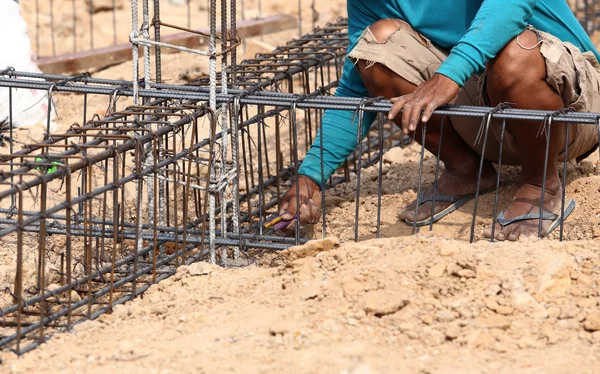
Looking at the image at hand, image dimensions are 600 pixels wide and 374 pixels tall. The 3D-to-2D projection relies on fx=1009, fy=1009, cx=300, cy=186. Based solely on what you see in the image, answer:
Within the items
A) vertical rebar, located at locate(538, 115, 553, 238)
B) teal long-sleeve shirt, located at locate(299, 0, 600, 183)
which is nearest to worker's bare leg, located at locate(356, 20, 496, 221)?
teal long-sleeve shirt, located at locate(299, 0, 600, 183)

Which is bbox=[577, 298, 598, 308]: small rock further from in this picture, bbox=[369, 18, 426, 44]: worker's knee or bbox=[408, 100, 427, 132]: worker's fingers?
bbox=[369, 18, 426, 44]: worker's knee

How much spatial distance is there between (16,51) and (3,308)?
282 cm

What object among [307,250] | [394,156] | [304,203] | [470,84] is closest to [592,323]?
[307,250]

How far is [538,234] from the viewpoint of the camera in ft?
12.3

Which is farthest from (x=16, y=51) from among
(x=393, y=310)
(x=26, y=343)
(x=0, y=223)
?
(x=393, y=310)

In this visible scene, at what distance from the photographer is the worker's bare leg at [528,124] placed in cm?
370

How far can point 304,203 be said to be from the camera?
3.96m

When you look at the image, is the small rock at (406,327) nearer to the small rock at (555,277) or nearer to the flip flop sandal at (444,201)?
the small rock at (555,277)

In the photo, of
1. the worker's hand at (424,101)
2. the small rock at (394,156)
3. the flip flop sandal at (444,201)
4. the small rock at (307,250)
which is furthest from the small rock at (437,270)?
the small rock at (394,156)

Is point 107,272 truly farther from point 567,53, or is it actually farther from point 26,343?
point 567,53

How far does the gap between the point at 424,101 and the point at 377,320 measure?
938 millimetres

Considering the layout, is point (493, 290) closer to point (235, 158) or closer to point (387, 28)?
point (235, 158)

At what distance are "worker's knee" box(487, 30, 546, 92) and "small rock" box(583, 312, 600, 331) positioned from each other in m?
1.14

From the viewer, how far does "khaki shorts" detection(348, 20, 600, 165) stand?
3760mm
